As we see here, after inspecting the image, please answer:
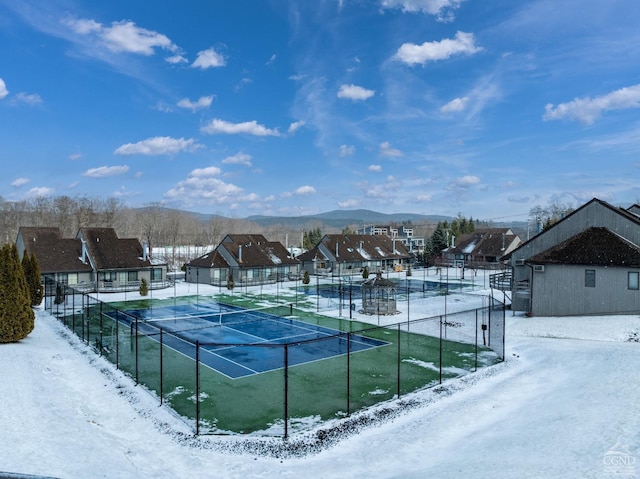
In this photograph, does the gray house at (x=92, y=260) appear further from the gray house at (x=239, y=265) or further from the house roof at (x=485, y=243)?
the house roof at (x=485, y=243)

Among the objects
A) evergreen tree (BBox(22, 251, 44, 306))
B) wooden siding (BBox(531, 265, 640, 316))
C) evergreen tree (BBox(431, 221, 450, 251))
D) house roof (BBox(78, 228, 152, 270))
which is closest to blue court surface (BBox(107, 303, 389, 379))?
evergreen tree (BBox(22, 251, 44, 306))

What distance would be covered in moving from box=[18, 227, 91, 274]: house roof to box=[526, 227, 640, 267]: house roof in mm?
39001

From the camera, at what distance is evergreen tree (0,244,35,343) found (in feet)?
63.1

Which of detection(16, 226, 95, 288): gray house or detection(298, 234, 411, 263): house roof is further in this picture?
detection(298, 234, 411, 263): house roof

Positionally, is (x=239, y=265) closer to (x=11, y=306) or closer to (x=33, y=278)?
(x=33, y=278)

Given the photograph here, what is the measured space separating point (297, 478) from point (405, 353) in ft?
40.3

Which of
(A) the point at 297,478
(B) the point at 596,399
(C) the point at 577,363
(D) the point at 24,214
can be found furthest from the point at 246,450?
(D) the point at 24,214

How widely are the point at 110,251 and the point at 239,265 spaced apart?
13.2 meters

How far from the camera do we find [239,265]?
164ft

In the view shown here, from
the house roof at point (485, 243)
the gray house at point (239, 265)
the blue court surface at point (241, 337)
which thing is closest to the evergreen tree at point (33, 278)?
the blue court surface at point (241, 337)

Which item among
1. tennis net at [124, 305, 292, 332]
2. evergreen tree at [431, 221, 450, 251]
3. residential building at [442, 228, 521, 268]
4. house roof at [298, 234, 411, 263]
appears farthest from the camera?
evergreen tree at [431, 221, 450, 251]

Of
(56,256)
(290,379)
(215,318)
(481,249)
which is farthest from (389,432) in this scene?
(481,249)

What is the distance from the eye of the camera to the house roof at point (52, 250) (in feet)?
134

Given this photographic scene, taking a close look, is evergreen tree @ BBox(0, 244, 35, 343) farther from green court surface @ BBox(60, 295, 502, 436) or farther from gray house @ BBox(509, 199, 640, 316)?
gray house @ BBox(509, 199, 640, 316)
